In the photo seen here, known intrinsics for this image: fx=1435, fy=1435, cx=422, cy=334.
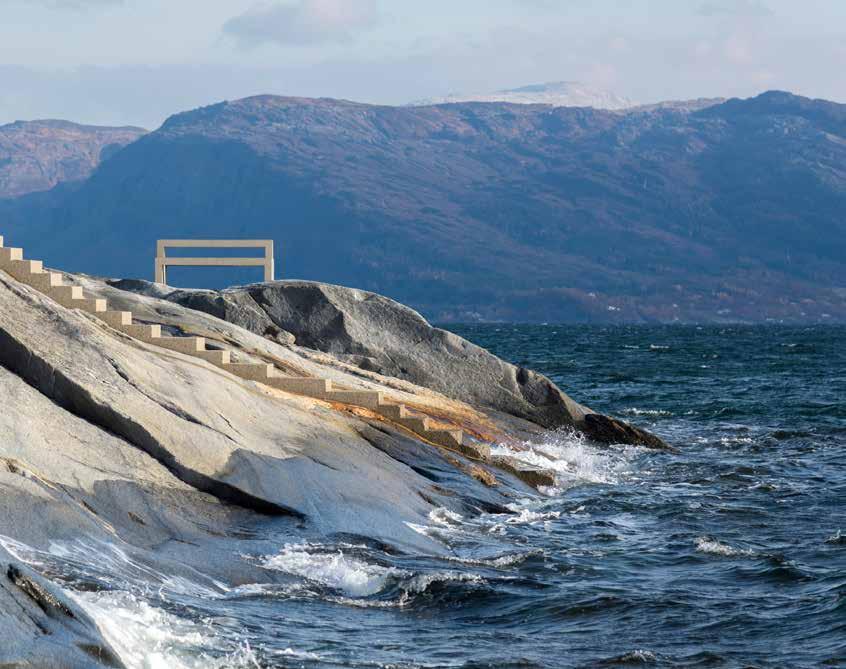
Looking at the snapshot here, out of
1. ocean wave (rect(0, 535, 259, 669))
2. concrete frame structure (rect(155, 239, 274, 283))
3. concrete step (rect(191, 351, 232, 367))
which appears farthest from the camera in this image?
concrete frame structure (rect(155, 239, 274, 283))

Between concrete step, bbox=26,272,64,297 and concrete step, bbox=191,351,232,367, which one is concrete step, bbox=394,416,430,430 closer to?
concrete step, bbox=191,351,232,367

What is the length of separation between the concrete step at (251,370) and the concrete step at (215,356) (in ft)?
0.46

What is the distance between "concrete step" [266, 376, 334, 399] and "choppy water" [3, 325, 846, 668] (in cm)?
447

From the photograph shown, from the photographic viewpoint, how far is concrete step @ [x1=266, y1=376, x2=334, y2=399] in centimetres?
2727

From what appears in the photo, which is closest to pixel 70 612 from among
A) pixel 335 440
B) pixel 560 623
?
pixel 560 623

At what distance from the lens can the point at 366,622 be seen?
16312 millimetres

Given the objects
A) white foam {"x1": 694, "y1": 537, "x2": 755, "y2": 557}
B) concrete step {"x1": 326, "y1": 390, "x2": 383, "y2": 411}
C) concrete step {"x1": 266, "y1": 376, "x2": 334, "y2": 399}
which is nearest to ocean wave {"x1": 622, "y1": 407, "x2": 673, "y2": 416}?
concrete step {"x1": 326, "y1": 390, "x2": 383, "y2": 411}

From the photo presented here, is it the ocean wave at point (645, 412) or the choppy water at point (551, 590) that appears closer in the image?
the choppy water at point (551, 590)

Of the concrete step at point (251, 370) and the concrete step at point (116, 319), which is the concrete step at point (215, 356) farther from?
the concrete step at point (116, 319)

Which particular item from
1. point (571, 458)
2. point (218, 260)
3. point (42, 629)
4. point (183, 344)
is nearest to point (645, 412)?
point (218, 260)

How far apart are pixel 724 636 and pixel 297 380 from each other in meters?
12.5

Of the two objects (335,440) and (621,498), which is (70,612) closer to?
(335,440)

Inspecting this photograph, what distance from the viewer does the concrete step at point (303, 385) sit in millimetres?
27266

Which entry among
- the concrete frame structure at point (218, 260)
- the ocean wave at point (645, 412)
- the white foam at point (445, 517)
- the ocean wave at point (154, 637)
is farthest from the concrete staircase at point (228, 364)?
the ocean wave at point (645, 412)
